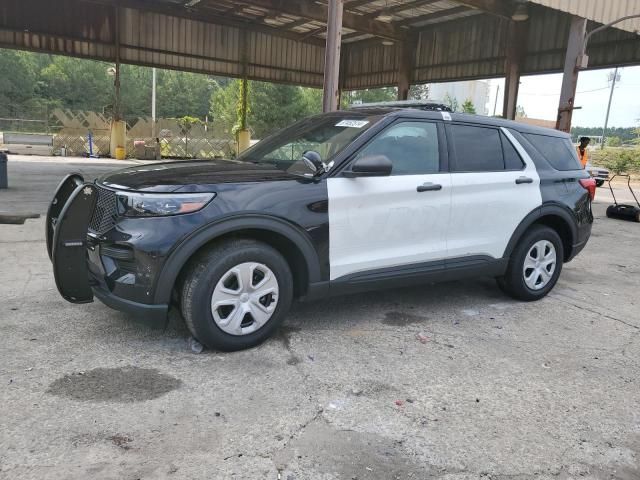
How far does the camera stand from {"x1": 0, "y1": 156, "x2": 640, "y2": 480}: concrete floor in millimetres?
2590

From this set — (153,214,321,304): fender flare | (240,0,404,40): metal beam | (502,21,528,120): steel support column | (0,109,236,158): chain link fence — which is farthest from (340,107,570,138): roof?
(0,109,236,158): chain link fence

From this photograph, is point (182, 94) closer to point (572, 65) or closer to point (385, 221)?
point (572, 65)

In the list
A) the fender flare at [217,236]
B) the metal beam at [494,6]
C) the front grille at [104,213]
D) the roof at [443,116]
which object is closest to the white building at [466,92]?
the metal beam at [494,6]

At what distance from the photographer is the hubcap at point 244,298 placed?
3561mm

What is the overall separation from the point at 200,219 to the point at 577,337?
10.4 feet

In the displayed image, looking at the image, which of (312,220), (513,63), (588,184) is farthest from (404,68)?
(312,220)

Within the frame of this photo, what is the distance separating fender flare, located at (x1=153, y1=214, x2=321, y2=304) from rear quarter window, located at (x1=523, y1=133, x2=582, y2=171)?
2697 mm

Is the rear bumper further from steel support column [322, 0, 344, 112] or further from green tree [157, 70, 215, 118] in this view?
green tree [157, 70, 215, 118]

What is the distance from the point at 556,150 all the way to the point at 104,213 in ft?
14.0

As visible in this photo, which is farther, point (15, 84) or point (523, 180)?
point (15, 84)

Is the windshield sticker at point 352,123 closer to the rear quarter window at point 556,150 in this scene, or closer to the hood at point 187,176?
the hood at point 187,176

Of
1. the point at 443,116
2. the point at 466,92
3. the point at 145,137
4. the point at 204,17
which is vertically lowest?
the point at 145,137

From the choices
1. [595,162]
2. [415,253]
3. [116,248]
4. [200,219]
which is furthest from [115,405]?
[595,162]

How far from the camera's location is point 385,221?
4.14 m
